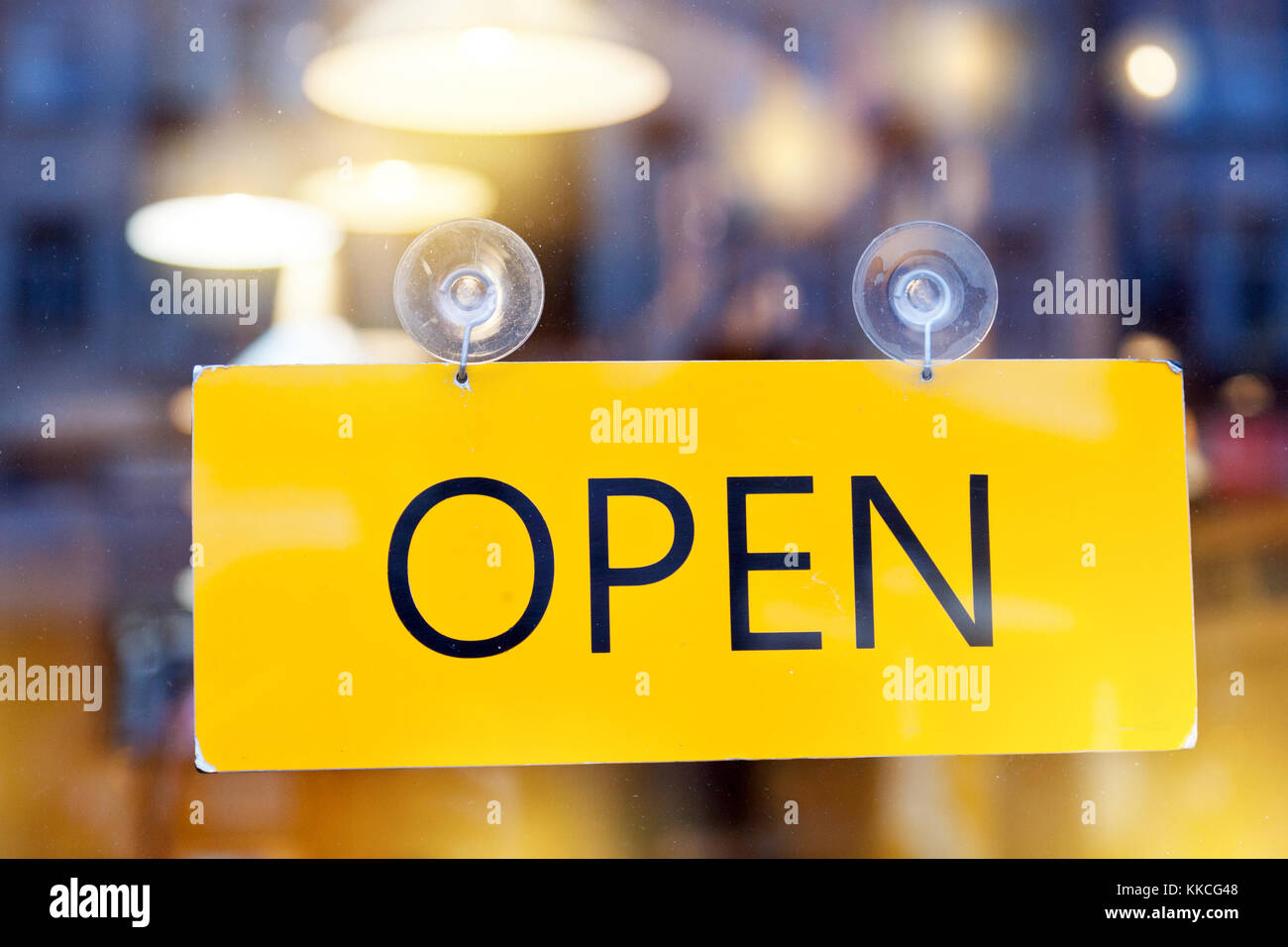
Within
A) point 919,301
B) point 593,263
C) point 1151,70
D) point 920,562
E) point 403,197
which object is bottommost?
point 920,562

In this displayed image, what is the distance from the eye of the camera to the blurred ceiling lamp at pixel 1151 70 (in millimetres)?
2240

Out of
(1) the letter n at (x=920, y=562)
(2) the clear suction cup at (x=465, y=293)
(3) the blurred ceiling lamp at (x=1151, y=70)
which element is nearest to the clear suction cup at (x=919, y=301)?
(1) the letter n at (x=920, y=562)

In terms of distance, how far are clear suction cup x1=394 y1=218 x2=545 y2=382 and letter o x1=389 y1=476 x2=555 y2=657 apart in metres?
0.26

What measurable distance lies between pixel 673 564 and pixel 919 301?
0.82 metres

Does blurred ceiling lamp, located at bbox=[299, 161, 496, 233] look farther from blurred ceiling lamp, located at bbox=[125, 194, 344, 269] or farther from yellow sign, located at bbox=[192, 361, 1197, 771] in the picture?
yellow sign, located at bbox=[192, 361, 1197, 771]

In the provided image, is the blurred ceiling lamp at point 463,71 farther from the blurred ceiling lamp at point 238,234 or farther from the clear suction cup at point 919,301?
the clear suction cup at point 919,301

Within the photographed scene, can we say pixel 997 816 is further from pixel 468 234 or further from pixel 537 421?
pixel 468 234

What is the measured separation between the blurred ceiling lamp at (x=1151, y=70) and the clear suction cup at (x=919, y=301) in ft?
2.02

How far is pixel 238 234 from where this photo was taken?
7.23 feet

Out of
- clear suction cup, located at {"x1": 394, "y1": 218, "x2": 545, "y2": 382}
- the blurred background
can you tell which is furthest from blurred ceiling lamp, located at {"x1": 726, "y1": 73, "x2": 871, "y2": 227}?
clear suction cup, located at {"x1": 394, "y1": 218, "x2": 545, "y2": 382}

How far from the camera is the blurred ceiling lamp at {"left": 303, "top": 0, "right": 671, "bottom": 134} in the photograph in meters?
2.20

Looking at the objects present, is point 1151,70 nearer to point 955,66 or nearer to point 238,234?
point 955,66

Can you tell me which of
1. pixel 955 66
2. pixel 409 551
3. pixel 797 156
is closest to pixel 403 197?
pixel 409 551

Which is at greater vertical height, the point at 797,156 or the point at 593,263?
the point at 797,156
